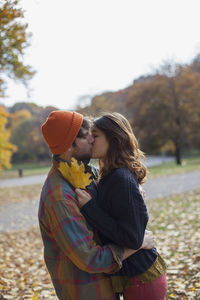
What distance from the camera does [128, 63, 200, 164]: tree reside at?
106 ft

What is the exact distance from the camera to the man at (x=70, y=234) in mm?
1835

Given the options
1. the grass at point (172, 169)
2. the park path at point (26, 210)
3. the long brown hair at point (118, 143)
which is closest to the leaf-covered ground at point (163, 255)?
the park path at point (26, 210)

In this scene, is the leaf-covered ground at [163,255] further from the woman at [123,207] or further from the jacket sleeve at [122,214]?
the jacket sleeve at [122,214]

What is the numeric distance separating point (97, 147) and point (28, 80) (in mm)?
4325

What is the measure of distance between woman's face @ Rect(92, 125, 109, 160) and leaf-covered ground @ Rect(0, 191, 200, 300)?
218cm

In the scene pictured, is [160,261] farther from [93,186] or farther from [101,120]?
[101,120]

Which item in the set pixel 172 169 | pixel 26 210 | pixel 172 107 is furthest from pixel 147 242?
pixel 172 107

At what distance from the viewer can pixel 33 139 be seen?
202ft

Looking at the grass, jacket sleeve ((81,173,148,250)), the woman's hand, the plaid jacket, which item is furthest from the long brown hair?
the grass

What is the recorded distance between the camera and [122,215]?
1861 millimetres

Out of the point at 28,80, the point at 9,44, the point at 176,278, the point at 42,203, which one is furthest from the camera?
the point at 28,80

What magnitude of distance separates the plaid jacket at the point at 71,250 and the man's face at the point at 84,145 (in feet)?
0.65

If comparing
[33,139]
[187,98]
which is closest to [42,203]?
[187,98]

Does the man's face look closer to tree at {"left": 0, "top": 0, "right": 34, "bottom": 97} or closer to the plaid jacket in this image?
the plaid jacket
